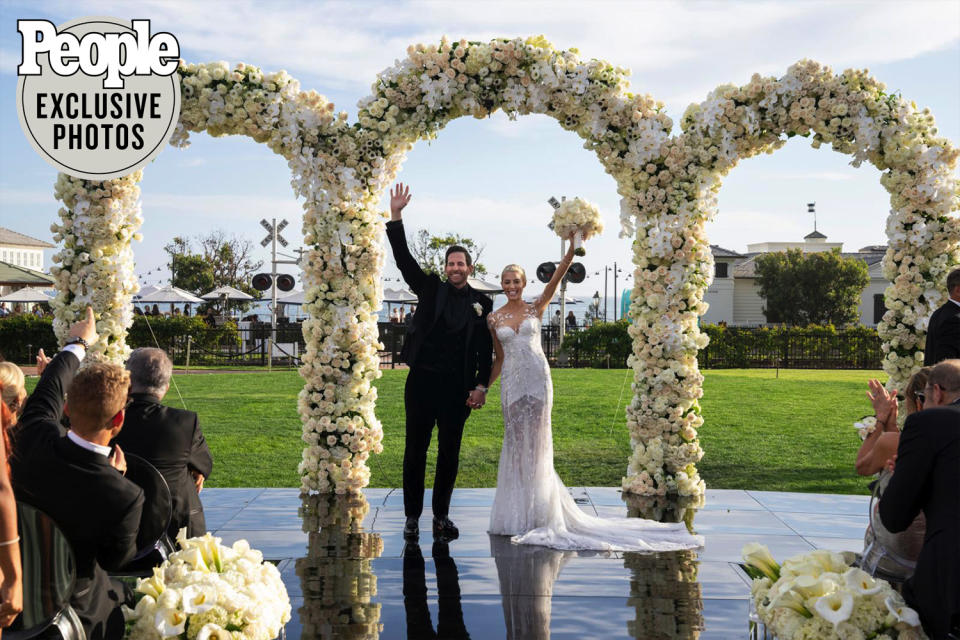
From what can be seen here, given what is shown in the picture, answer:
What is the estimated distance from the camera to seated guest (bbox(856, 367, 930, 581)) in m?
3.71

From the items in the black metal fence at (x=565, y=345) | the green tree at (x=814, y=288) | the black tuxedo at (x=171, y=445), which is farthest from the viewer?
the green tree at (x=814, y=288)

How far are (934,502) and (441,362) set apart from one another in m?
3.56

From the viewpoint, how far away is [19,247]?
66.1 metres

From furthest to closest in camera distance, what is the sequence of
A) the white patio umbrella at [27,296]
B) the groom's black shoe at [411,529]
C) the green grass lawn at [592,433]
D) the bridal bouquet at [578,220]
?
the white patio umbrella at [27,296] < the green grass lawn at [592,433] < the bridal bouquet at [578,220] < the groom's black shoe at [411,529]

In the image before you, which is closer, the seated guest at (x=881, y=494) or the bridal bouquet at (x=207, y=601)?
the bridal bouquet at (x=207, y=601)

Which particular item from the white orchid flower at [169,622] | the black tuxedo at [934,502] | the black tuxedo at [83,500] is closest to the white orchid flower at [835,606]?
the black tuxedo at [934,502]

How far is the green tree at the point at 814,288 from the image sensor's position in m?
47.0

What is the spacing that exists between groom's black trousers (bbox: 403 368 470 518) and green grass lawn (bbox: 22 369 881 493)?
310 cm

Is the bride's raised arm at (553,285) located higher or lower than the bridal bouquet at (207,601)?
higher

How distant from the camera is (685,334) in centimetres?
790

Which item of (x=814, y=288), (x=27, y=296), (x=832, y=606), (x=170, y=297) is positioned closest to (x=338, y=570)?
(x=832, y=606)

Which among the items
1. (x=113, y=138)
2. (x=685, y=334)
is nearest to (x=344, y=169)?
(x=113, y=138)

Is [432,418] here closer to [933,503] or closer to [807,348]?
[933,503]

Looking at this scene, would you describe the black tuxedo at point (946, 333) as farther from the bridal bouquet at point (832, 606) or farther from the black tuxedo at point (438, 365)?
the bridal bouquet at point (832, 606)
